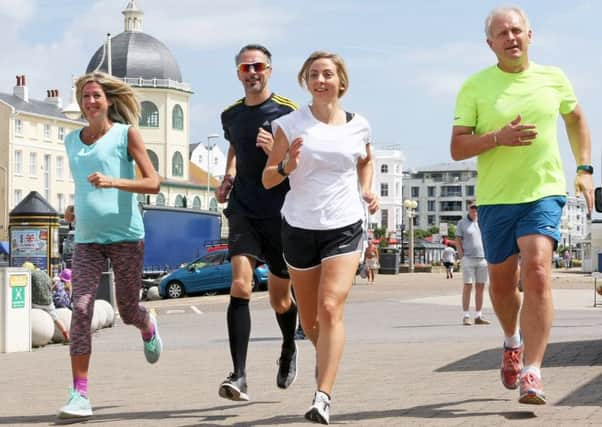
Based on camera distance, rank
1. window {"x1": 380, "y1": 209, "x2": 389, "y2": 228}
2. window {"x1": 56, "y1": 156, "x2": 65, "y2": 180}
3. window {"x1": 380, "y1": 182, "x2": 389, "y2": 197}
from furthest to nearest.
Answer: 1. window {"x1": 380, "y1": 182, "x2": 389, "y2": 197}
2. window {"x1": 380, "y1": 209, "x2": 389, "y2": 228}
3. window {"x1": 56, "y1": 156, "x2": 65, "y2": 180}

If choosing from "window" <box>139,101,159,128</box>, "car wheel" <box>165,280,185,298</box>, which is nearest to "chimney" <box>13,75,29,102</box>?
"window" <box>139,101,159,128</box>

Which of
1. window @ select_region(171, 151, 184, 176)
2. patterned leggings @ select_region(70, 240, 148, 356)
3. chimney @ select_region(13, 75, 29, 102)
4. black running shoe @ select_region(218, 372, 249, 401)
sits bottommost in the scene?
black running shoe @ select_region(218, 372, 249, 401)

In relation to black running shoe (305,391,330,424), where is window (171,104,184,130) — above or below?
above

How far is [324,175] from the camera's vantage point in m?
6.90

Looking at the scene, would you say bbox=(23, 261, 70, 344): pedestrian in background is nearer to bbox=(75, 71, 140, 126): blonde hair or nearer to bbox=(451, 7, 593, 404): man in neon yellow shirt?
bbox=(75, 71, 140, 126): blonde hair

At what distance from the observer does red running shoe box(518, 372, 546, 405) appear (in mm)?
6551

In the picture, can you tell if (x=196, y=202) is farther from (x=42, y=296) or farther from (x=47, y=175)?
(x=42, y=296)

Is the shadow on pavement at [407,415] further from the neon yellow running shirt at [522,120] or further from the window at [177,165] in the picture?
the window at [177,165]

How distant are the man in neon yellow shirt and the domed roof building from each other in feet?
383

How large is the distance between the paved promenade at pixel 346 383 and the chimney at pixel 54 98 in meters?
98.7

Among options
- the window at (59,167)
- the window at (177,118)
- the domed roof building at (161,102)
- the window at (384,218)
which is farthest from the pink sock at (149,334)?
the window at (384,218)

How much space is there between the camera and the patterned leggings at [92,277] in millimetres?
7375

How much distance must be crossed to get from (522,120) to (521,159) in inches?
8.1

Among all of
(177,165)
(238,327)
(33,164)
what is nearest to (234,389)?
(238,327)
